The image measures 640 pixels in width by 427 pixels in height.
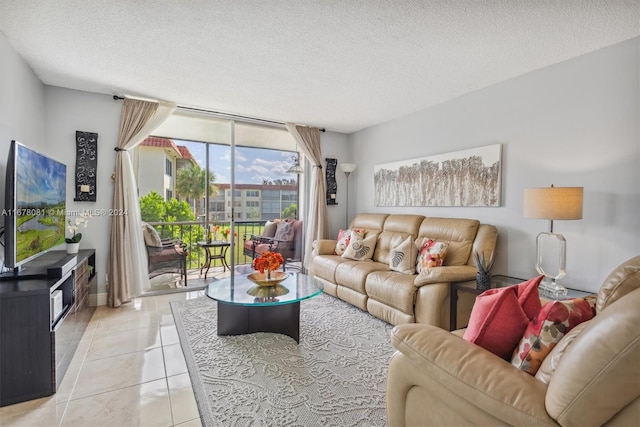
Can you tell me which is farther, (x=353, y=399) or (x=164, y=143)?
(x=164, y=143)

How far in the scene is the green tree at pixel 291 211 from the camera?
16.5ft

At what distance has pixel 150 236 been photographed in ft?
12.8

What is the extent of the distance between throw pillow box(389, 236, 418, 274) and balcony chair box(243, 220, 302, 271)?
200cm

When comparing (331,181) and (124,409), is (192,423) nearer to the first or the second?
(124,409)

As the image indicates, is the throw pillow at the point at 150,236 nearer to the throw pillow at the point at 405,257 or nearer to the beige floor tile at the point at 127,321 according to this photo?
the beige floor tile at the point at 127,321

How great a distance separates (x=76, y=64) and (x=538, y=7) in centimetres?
361

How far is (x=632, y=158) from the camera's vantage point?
2275 millimetres

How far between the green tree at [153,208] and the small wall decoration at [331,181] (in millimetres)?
2417

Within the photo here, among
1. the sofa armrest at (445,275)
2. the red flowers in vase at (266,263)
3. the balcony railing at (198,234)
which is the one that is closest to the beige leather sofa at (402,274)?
the sofa armrest at (445,275)

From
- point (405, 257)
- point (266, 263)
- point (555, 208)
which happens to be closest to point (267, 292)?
point (266, 263)

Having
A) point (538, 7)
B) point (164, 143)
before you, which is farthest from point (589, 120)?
point (164, 143)

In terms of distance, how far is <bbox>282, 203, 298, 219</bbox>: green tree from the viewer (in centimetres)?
502

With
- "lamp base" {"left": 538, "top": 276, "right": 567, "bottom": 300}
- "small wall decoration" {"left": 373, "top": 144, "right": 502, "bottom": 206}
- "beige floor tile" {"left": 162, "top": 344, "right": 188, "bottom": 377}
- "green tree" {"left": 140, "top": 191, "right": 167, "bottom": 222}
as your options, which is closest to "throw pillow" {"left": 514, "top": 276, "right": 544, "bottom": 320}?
"lamp base" {"left": 538, "top": 276, "right": 567, "bottom": 300}

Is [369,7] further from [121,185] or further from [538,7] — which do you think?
[121,185]
